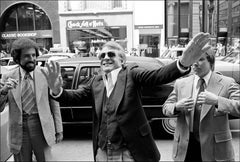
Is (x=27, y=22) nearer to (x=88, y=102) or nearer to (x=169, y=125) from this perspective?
(x=88, y=102)

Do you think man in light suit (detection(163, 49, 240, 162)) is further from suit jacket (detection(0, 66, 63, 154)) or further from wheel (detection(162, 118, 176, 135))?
wheel (detection(162, 118, 176, 135))

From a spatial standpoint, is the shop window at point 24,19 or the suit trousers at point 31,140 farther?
the shop window at point 24,19

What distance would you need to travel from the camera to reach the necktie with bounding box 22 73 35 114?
306 centimetres

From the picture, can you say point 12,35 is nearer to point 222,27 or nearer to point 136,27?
point 136,27

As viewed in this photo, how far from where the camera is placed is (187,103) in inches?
96.1

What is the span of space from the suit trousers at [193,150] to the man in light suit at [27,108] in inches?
55.9

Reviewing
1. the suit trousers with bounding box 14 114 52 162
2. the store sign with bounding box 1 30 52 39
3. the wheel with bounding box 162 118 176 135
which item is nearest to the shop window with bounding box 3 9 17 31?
the store sign with bounding box 1 30 52 39

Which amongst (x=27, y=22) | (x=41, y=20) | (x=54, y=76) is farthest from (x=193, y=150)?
(x=27, y=22)

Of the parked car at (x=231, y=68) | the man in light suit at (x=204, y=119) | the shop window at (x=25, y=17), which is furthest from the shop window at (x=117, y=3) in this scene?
the man in light suit at (x=204, y=119)

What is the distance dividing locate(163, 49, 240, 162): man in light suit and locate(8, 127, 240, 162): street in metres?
2.37

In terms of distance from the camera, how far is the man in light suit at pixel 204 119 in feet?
8.32

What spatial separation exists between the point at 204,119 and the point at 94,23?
23.3 m

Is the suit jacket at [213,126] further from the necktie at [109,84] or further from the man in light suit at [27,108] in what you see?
the man in light suit at [27,108]

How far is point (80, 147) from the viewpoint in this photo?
5.62 m
